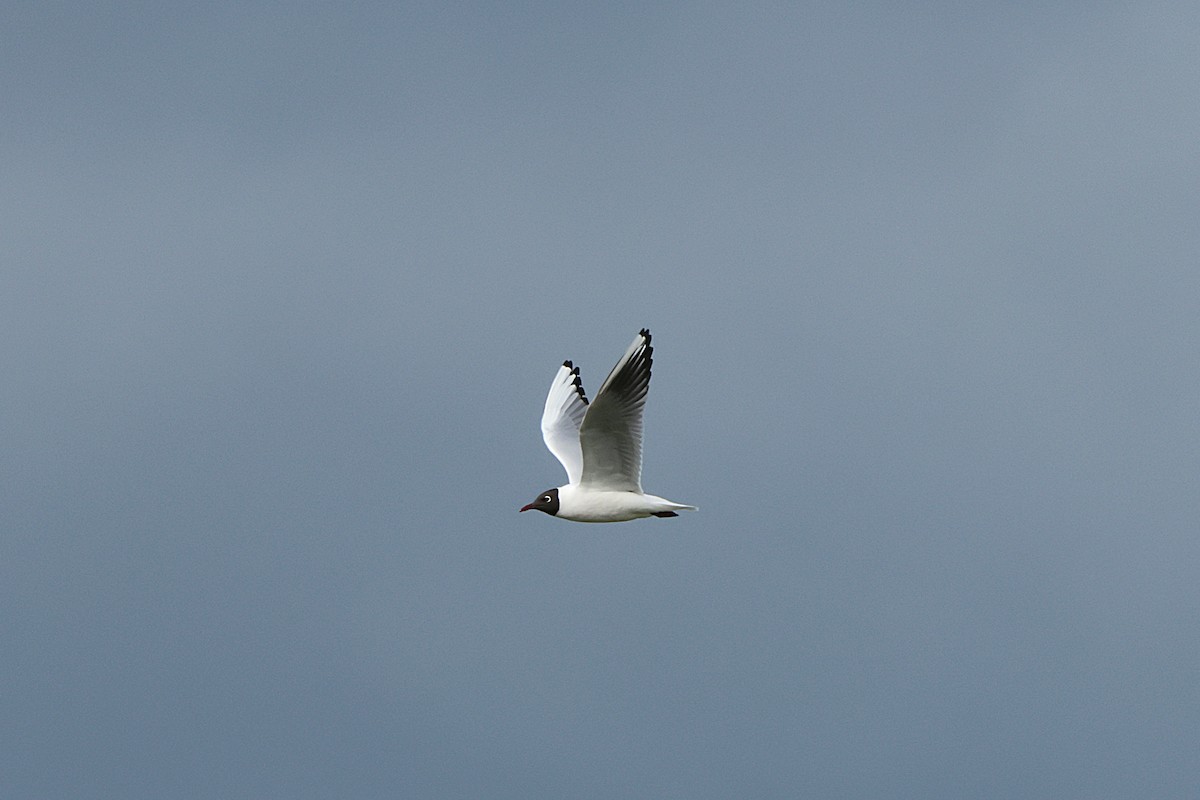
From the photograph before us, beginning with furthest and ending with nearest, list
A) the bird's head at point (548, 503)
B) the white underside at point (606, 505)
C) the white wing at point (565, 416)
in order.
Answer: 1. the white wing at point (565, 416)
2. the bird's head at point (548, 503)
3. the white underside at point (606, 505)

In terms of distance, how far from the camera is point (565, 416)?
3166cm

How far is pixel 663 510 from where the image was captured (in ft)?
90.1

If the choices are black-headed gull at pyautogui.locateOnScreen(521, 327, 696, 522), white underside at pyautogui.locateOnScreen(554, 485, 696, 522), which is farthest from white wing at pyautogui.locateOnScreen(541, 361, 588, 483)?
white underside at pyautogui.locateOnScreen(554, 485, 696, 522)

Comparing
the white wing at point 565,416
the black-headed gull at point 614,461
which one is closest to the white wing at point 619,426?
the black-headed gull at point 614,461

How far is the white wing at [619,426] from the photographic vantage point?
85.0 feet

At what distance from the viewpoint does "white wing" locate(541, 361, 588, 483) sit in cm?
3064

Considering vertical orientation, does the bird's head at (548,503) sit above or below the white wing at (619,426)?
below

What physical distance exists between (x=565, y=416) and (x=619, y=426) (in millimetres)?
5046

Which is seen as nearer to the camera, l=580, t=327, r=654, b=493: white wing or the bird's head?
l=580, t=327, r=654, b=493: white wing

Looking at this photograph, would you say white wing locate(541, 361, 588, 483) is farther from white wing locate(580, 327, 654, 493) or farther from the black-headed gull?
white wing locate(580, 327, 654, 493)

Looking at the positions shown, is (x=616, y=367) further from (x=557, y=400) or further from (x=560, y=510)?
(x=557, y=400)

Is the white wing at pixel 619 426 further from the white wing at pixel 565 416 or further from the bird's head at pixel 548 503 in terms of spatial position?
the white wing at pixel 565 416

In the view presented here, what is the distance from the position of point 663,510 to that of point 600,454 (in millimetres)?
1287

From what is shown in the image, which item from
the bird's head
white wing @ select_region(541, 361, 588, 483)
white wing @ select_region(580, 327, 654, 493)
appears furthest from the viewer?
white wing @ select_region(541, 361, 588, 483)
